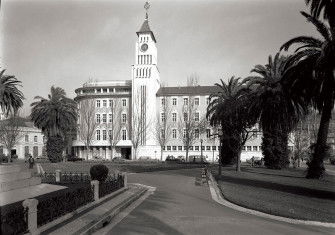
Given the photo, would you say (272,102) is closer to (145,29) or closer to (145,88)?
(145,88)

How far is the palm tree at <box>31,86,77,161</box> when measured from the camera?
53938 millimetres

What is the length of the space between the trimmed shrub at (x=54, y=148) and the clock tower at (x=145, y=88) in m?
22.1

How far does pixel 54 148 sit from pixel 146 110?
2750cm

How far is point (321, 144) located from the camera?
27234 millimetres

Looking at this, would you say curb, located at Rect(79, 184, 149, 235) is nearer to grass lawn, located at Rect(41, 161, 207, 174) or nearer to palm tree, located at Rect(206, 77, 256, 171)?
grass lawn, located at Rect(41, 161, 207, 174)

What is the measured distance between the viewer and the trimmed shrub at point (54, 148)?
54.8 m

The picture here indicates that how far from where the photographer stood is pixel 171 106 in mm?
83625

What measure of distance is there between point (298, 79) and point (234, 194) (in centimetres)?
1059

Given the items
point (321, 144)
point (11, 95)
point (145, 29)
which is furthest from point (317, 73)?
point (145, 29)

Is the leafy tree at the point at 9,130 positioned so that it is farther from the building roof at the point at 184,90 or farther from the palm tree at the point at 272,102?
the palm tree at the point at 272,102

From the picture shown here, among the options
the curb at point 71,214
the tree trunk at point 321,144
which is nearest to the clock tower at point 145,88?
the tree trunk at point 321,144

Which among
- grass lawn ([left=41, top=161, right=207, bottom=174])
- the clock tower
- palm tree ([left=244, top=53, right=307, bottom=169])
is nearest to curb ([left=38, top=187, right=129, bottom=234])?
grass lawn ([left=41, top=161, right=207, bottom=174])

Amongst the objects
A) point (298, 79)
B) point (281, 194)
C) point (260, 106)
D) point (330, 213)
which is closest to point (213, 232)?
point (330, 213)

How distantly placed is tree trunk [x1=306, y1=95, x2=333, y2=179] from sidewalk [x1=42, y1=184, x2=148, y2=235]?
16586 mm
